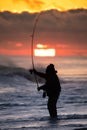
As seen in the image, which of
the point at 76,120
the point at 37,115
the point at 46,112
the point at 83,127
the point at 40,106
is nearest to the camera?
the point at 83,127

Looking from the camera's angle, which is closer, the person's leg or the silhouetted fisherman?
the silhouetted fisherman

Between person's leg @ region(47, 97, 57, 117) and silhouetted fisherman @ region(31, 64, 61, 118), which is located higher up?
silhouetted fisherman @ region(31, 64, 61, 118)

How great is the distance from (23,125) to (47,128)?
103cm

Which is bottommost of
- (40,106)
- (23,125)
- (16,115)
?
(40,106)

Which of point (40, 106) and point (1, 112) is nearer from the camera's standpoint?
point (1, 112)

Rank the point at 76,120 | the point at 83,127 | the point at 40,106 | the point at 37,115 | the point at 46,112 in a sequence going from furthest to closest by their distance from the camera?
the point at 40,106 → the point at 46,112 → the point at 37,115 → the point at 76,120 → the point at 83,127

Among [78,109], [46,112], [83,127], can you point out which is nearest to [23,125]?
[83,127]

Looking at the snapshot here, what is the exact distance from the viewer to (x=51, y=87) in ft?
55.0

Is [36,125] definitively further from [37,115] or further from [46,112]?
[46,112]

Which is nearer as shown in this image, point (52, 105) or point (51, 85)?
point (51, 85)

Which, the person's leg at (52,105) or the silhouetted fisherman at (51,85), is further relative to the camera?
the person's leg at (52,105)

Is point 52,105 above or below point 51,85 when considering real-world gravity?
below

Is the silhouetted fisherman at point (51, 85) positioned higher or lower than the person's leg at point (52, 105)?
higher

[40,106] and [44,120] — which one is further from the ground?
[44,120]
